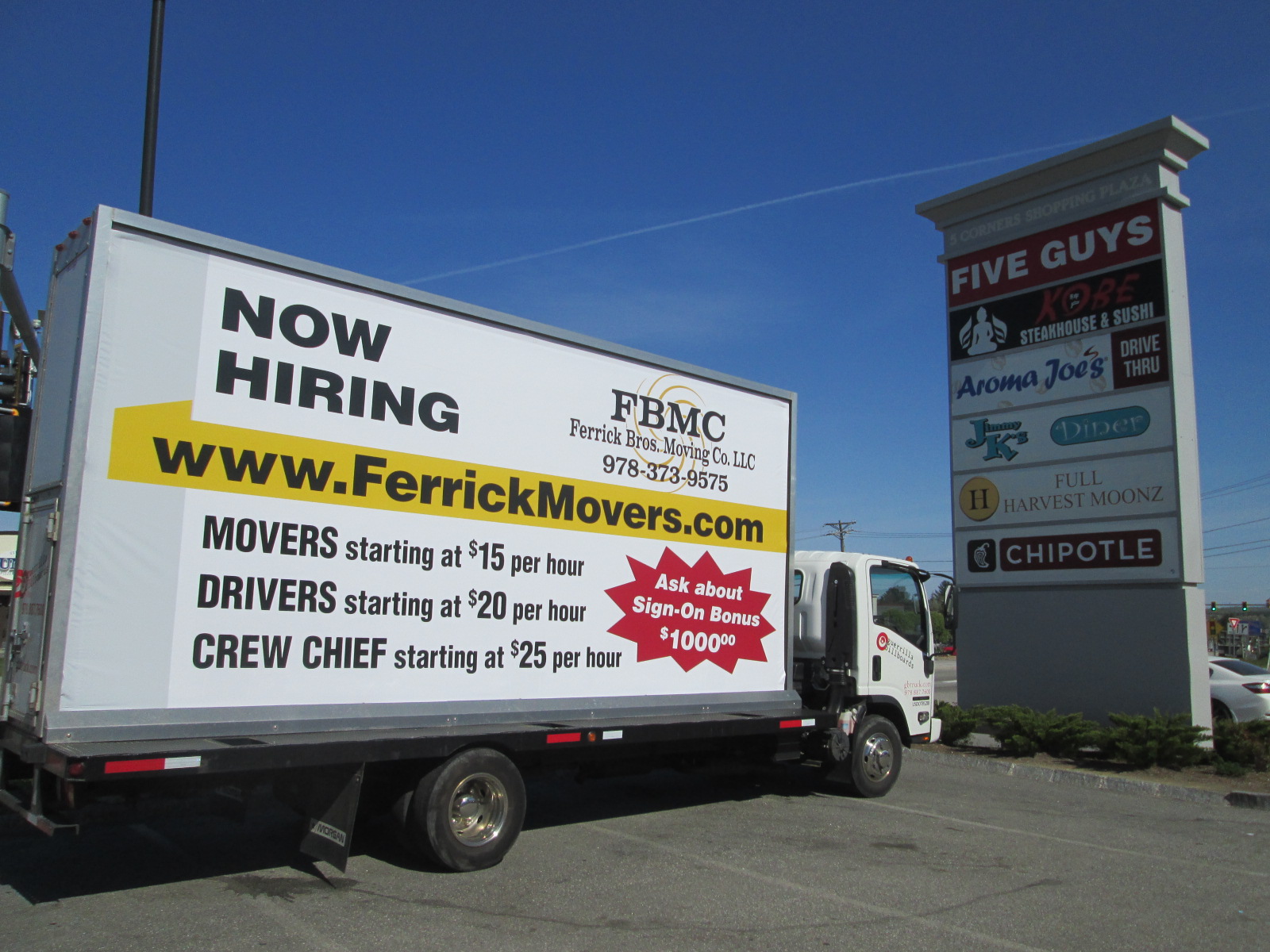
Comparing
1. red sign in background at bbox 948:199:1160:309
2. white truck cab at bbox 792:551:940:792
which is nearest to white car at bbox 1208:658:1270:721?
red sign in background at bbox 948:199:1160:309

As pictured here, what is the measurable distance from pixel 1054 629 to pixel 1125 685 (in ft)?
4.00

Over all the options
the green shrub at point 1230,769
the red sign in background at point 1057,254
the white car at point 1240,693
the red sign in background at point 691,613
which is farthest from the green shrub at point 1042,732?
the red sign in background at point 1057,254

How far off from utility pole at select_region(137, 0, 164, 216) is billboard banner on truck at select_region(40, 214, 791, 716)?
439 centimetres

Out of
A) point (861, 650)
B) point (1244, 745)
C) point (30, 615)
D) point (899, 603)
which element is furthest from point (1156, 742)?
point (30, 615)

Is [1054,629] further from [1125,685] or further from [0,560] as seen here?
[0,560]

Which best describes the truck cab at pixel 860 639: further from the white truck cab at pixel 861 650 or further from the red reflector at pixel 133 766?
the red reflector at pixel 133 766

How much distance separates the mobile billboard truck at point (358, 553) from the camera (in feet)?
16.7

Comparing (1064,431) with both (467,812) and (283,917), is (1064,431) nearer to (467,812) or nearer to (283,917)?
(467,812)

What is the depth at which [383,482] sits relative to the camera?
6062mm

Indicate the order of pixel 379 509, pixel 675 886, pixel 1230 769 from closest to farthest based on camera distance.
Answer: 1. pixel 379 509
2. pixel 675 886
3. pixel 1230 769

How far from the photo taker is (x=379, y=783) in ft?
21.3

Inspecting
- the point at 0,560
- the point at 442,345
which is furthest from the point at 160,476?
the point at 0,560

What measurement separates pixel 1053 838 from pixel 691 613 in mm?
3740

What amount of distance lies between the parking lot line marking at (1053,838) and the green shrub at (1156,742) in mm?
4108
